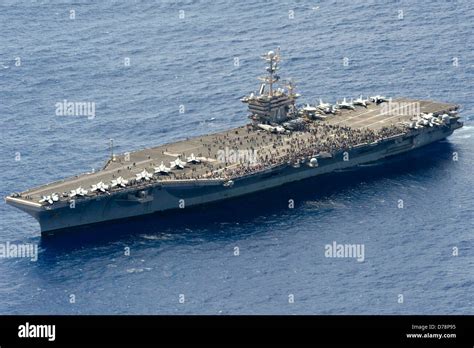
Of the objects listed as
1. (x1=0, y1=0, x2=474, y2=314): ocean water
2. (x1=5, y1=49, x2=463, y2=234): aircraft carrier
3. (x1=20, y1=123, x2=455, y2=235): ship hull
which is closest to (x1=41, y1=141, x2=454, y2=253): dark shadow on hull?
(x1=0, y1=0, x2=474, y2=314): ocean water

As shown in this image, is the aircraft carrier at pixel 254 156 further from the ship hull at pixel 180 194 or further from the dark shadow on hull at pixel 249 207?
the dark shadow on hull at pixel 249 207

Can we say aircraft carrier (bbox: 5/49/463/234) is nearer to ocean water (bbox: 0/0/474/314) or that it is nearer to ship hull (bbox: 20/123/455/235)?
ship hull (bbox: 20/123/455/235)

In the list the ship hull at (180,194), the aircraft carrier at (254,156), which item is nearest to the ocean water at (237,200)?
the ship hull at (180,194)

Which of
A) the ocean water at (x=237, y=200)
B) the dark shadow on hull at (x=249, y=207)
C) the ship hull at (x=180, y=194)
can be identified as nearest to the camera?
the ocean water at (x=237, y=200)

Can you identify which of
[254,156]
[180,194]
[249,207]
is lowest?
[249,207]

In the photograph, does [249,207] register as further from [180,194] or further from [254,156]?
[254,156]

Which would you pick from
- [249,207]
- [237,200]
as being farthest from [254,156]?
[249,207]
